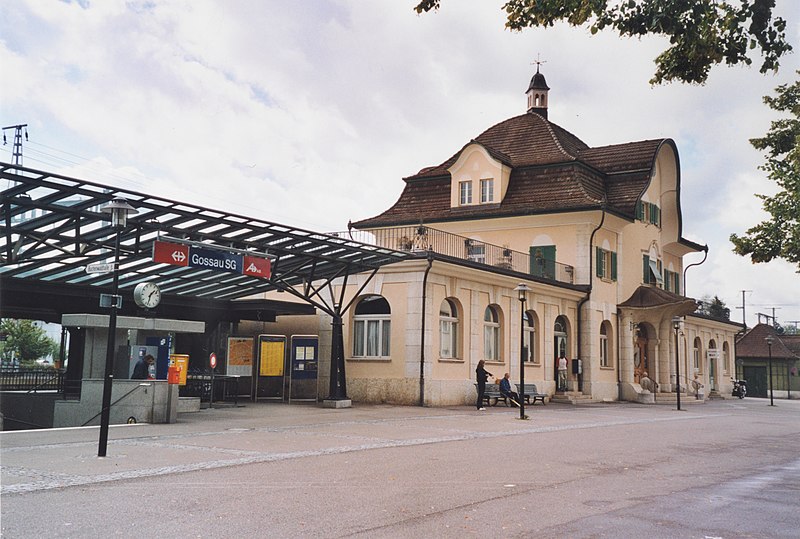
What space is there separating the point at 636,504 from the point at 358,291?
18574 millimetres

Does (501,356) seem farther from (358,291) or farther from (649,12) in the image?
(649,12)

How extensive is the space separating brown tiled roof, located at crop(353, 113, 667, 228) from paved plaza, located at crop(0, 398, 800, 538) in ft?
63.8

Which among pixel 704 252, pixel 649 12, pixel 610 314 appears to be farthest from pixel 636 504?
pixel 704 252

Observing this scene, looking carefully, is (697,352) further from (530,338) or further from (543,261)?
(530,338)

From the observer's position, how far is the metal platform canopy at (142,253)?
54.5ft

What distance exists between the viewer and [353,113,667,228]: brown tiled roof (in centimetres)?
3722

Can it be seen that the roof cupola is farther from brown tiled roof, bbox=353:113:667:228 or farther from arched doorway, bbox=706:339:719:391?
arched doorway, bbox=706:339:719:391

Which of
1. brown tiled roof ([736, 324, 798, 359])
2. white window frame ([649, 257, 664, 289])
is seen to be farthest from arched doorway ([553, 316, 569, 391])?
brown tiled roof ([736, 324, 798, 359])

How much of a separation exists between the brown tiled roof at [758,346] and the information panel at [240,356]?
52.4 m

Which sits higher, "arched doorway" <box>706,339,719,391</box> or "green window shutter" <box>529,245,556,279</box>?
"green window shutter" <box>529,245,556,279</box>

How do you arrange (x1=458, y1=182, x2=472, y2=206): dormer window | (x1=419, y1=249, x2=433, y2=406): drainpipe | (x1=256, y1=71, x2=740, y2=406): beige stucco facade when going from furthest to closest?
1. (x1=458, y1=182, x2=472, y2=206): dormer window
2. (x1=256, y1=71, x2=740, y2=406): beige stucco facade
3. (x1=419, y1=249, x2=433, y2=406): drainpipe

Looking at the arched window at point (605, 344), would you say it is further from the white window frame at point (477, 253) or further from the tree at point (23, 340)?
the tree at point (23, 340)

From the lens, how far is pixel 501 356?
31.0 meters

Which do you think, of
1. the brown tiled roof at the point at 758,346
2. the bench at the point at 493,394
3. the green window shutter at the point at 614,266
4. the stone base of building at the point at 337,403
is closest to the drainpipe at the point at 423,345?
the bench at the point at 493,394
